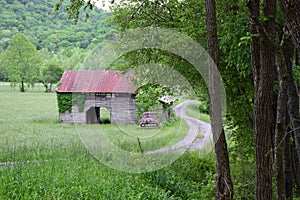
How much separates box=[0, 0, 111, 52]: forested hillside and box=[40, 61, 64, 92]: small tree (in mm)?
4112

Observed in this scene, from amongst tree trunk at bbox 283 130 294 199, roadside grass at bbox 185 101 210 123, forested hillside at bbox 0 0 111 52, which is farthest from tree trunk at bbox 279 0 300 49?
forested hillside at bbox 0 0 111 52

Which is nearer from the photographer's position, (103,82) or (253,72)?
(253,72)

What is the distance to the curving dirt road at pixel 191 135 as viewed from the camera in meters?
7.62

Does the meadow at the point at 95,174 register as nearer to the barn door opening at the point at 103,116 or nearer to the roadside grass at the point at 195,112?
the roadside grass at the point at 195,112

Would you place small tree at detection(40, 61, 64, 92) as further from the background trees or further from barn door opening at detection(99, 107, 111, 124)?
the background trees

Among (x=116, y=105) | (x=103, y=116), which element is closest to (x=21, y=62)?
(x=103, y=116)

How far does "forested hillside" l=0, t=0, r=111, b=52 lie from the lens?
63.9 ft

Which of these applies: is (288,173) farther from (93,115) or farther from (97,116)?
(97,116)

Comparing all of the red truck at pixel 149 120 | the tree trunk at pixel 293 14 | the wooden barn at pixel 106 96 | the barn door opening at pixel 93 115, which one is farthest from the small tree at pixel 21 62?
the tree trunk at pixel 293 14

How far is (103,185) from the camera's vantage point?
179 inches

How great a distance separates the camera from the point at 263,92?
2627mm

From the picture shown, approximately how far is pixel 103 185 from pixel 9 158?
2340 mm

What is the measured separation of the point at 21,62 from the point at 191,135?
26071 millimetres

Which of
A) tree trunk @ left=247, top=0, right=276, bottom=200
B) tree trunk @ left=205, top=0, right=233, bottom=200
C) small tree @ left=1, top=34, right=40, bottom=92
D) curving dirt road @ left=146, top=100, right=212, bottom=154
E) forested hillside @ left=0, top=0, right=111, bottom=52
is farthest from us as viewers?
small tree @ left=1, top=34, right=40, bottom=92
